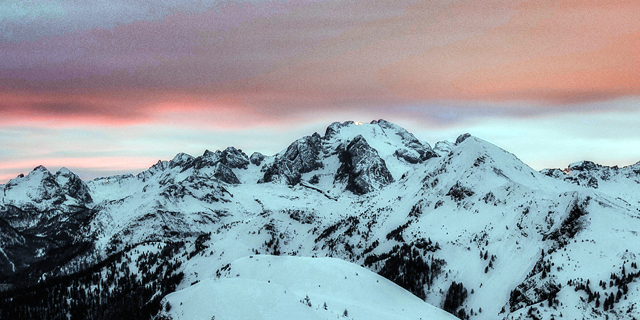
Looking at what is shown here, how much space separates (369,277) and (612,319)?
4341cm

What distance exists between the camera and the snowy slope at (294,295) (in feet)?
135

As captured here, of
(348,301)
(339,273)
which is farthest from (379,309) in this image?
(339,273)

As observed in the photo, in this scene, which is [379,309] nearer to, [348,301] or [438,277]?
[348,301]

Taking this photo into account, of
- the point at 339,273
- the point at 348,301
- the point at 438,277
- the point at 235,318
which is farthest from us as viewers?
the point at 438,277

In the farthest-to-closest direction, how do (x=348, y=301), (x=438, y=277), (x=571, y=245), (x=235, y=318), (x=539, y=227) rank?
(x=438, y=277)
(x=539, y=227)
(x=571, y=245)
(x=348, y=301)
(x=235, y=318)

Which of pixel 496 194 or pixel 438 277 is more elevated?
pixel 496 194

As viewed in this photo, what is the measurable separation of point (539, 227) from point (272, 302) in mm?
104625

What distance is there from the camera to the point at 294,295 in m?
44.4

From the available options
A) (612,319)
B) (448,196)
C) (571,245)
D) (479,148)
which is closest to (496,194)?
(448,196)

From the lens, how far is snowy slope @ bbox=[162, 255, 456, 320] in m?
41.0

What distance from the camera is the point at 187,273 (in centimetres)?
19175

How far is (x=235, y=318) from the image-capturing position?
130 feet

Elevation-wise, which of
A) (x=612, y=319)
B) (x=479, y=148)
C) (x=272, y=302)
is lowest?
(x=612, y=319)

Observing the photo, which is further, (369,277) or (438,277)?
(438,277)
